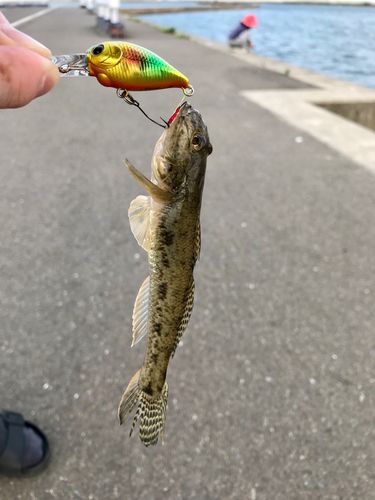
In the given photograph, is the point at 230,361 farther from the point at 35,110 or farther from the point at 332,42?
the point at 332,42

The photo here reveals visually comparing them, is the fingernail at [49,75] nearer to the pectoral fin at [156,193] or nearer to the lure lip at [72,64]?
the lure lip at [72,64]

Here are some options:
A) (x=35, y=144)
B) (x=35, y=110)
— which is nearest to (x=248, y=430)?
(x=35, y=144)

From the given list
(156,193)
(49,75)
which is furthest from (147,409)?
(49,75)

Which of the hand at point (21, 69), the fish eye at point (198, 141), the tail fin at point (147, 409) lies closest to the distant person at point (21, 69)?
the hand at point (21, 69)

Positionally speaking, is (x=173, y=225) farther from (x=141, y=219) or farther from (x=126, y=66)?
(x=126, y=66)

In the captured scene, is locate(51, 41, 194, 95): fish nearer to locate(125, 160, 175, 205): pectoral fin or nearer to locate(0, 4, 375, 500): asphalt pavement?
locate(125, 160, 175, 205): pectoral fin

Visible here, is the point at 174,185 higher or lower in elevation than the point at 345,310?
higher
